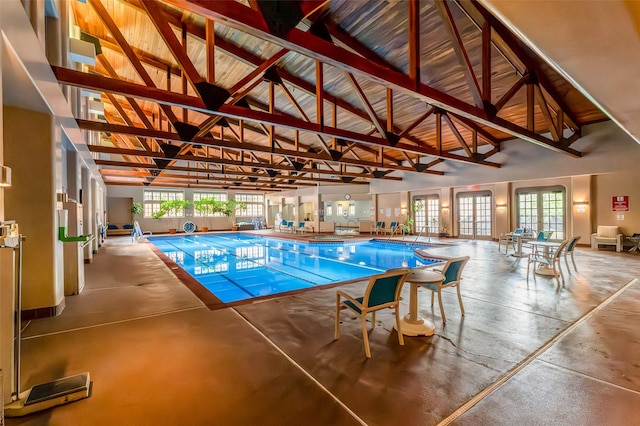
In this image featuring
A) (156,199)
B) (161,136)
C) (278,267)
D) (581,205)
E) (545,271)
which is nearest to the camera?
(545,271)

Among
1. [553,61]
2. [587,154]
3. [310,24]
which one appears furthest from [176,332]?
[587,154]

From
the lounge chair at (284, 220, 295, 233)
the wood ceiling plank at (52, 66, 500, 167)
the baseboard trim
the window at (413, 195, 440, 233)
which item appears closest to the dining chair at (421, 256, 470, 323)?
the wood ceiling plank at (52, 66, 500, 167)

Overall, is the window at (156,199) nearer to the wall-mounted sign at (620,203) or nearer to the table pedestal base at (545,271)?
the table pedestal base at (545,271)

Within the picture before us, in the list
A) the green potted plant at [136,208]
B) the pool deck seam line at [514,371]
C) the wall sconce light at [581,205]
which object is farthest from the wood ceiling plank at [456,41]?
the green potted plant at [136,208]

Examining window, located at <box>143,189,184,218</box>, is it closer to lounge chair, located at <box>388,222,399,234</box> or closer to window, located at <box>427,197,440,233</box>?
lounge chair, located at <box>388,222,399,234</box>

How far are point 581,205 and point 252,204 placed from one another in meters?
19.6

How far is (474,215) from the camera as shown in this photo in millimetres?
12852

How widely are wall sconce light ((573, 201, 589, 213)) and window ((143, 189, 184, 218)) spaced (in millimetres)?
20593

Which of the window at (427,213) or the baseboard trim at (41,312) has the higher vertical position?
the window at (427,213)

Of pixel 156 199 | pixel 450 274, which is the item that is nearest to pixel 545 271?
pixel 450 274

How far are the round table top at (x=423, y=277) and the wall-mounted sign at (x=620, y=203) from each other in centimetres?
1017

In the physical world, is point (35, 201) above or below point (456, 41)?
below

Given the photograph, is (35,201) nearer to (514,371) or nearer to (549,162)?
(514,371)

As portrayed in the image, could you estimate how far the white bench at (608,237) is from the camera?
28.8 ft
